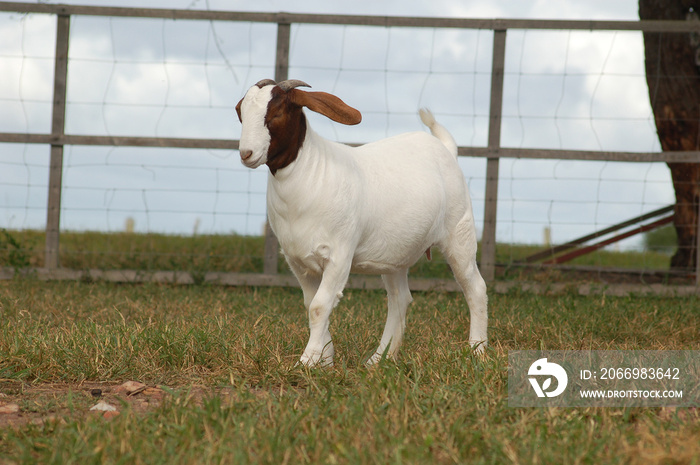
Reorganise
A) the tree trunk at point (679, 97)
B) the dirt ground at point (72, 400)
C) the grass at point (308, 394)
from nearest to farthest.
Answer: the grass at point (308, 394) < the dirt ground at point (72, 400) < the tree trunk at point (679, 97)

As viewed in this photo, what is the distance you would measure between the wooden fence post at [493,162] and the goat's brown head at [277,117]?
3735 mm

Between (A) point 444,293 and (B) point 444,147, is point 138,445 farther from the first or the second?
(A) point 444,293

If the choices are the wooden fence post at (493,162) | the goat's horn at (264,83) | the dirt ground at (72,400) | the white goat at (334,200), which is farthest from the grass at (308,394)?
the wooden fence post at (493,162)

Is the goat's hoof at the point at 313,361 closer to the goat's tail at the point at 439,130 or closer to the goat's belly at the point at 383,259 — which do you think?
the goat's belly at the point at 383,259

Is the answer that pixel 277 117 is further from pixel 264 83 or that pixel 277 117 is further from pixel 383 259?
pixel 383 259

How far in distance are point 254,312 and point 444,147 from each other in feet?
6.02

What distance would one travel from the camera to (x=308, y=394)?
9.43 feet

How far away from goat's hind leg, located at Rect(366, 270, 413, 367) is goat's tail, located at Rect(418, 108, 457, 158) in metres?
0.84

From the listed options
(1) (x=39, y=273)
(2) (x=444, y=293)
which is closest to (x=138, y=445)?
(2) (x=444, y=293)

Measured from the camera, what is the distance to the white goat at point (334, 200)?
10.3 ft

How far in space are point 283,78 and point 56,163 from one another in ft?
7.51

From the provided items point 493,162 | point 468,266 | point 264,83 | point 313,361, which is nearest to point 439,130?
point 468,266

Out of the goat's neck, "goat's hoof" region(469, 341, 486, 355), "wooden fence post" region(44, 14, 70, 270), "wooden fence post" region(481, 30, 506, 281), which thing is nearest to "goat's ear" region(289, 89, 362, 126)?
the goat's neck

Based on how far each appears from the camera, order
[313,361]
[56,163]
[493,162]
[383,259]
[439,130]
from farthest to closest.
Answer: [56,163], [493,162], [439,130], [383,259], [313,361]
